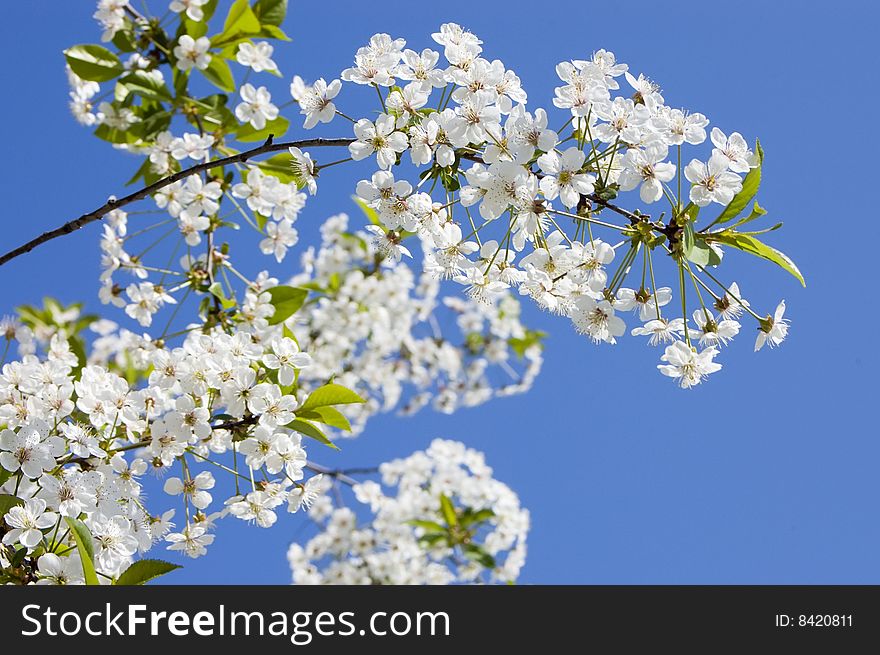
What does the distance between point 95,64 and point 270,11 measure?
714 mm

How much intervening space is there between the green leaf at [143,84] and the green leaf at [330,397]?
1427 mm

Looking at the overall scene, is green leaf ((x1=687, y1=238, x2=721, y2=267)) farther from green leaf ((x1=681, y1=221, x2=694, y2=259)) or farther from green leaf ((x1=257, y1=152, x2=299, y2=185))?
green leaf ((x1=257, y1=152, x2=299, y2=185))

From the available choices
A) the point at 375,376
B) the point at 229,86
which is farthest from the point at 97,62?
the point at 375,376

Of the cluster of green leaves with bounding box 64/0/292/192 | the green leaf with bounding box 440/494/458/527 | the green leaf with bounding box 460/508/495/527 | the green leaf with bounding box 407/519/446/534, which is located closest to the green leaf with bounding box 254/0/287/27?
the cluster of green leaves with bounding box 64/0/292/192

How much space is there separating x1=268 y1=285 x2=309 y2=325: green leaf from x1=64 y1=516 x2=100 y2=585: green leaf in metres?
1.18

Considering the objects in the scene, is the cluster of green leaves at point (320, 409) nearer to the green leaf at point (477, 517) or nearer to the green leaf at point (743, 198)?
the green leaf at point (743, 198)

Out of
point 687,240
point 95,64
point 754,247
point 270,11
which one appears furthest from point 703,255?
point 95,64

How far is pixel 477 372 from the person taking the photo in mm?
7812

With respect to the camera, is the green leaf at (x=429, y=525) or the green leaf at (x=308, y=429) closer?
the green leaf at (x=308, y=429)

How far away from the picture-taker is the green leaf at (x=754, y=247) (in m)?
2.03

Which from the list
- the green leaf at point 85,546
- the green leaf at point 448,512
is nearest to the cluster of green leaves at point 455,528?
the green leaf at point 448,512

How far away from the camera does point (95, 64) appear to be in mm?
3104

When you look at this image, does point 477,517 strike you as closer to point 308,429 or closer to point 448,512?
point 448,512

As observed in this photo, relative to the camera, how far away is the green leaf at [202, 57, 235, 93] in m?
3.14
